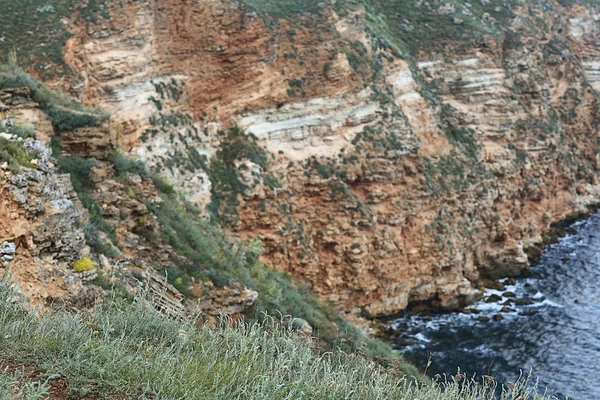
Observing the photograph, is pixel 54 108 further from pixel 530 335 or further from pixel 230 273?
pixel 530 335

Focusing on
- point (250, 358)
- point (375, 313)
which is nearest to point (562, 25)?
point (375, 313)

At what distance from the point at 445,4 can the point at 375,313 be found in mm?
26057

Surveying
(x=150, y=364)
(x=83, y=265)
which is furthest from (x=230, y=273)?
(x=150, y=364)

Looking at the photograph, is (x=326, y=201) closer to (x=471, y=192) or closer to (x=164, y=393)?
(x=471, y=192)

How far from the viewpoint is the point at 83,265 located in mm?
8617

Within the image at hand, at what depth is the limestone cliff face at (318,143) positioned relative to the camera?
26.5 metres

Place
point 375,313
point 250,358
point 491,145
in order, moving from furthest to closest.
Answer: point 491,145
point 375,313
point 250,358

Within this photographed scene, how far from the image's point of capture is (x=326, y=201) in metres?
28.7

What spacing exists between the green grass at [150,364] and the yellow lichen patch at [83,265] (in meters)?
2.16

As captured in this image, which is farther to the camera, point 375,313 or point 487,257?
point 487,257

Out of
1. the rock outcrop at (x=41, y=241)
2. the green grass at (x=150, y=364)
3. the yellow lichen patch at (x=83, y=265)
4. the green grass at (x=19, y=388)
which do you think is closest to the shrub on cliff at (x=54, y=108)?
the rock outcrop at (x=41, y=241)

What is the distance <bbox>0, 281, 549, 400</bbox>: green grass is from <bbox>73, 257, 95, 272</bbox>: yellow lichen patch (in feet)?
7.08

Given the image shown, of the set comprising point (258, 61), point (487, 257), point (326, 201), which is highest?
point (258, 61)

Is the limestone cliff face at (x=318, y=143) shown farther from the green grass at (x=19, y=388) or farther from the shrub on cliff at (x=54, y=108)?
the green grass at (x=19, y=388)
